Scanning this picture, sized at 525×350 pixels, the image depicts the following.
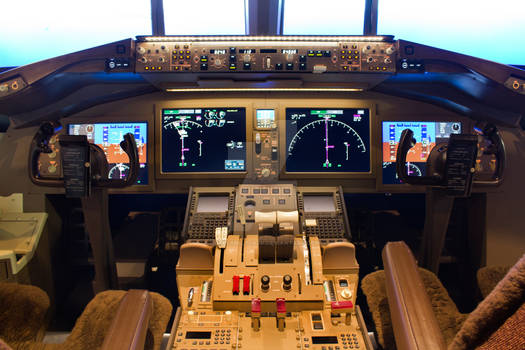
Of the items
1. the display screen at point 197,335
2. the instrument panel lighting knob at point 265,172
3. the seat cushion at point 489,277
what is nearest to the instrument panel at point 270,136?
the instrument panel lighting knob at point 265,172

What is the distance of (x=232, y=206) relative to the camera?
1940 mm

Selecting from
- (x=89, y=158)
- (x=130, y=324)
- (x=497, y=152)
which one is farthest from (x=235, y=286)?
(x=497, y=152)

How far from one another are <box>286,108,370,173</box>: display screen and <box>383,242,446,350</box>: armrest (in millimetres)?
1014

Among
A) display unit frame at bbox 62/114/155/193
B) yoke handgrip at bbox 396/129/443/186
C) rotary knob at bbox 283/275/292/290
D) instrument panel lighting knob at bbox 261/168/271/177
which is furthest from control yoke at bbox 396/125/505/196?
display unit frame at bbox 62/114/155/193

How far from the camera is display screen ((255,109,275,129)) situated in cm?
215

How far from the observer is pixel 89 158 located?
1551mm

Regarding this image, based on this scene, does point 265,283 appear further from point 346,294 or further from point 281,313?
point 346,294

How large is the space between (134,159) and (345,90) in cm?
140

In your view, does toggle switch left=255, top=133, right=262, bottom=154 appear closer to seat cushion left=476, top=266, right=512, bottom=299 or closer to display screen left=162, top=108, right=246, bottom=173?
display screen left=162, top=108, right=246, bottom=173

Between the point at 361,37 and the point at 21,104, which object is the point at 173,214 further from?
the point at 361,37

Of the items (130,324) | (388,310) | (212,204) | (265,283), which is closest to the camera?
(130,324)

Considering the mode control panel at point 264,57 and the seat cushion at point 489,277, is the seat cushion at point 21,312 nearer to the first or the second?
the mode control panel at point 264,57

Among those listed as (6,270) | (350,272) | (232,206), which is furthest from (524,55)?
(6,270)

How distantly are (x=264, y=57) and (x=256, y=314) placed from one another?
136 centimetres
